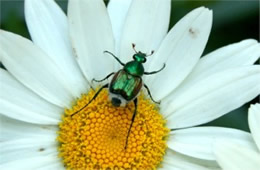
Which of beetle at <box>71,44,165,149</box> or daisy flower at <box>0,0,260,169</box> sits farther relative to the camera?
daisy flower at <box>0,0,260,169</box>

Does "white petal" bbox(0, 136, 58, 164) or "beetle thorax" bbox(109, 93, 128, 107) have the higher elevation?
"beetle thorax" bbox(109, 93, 128, 107)

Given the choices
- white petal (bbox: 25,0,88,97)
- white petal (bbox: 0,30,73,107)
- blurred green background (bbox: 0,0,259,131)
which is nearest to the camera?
white petal (bbox: 0,30,73,107)

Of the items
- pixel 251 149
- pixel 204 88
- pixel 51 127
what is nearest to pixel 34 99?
pixel 51 127

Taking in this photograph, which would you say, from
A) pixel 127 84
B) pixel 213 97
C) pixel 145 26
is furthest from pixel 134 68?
pixel 213 97

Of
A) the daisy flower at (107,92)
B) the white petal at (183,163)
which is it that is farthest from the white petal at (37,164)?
the white petal at (183,163)

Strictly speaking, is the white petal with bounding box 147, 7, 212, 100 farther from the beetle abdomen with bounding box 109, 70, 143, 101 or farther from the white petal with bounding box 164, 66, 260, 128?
the beetle abdomen with bounding box 109, 70, 143, 101

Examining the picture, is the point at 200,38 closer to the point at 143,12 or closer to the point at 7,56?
the point at 143,12

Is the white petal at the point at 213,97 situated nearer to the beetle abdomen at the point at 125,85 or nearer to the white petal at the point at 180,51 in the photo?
the white petal at the point at 180,51

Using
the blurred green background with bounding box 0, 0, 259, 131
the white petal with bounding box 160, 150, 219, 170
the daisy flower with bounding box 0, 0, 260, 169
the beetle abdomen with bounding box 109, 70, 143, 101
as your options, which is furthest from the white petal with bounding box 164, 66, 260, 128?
the blurred green background with bounding box 0, 0, 259, 131
